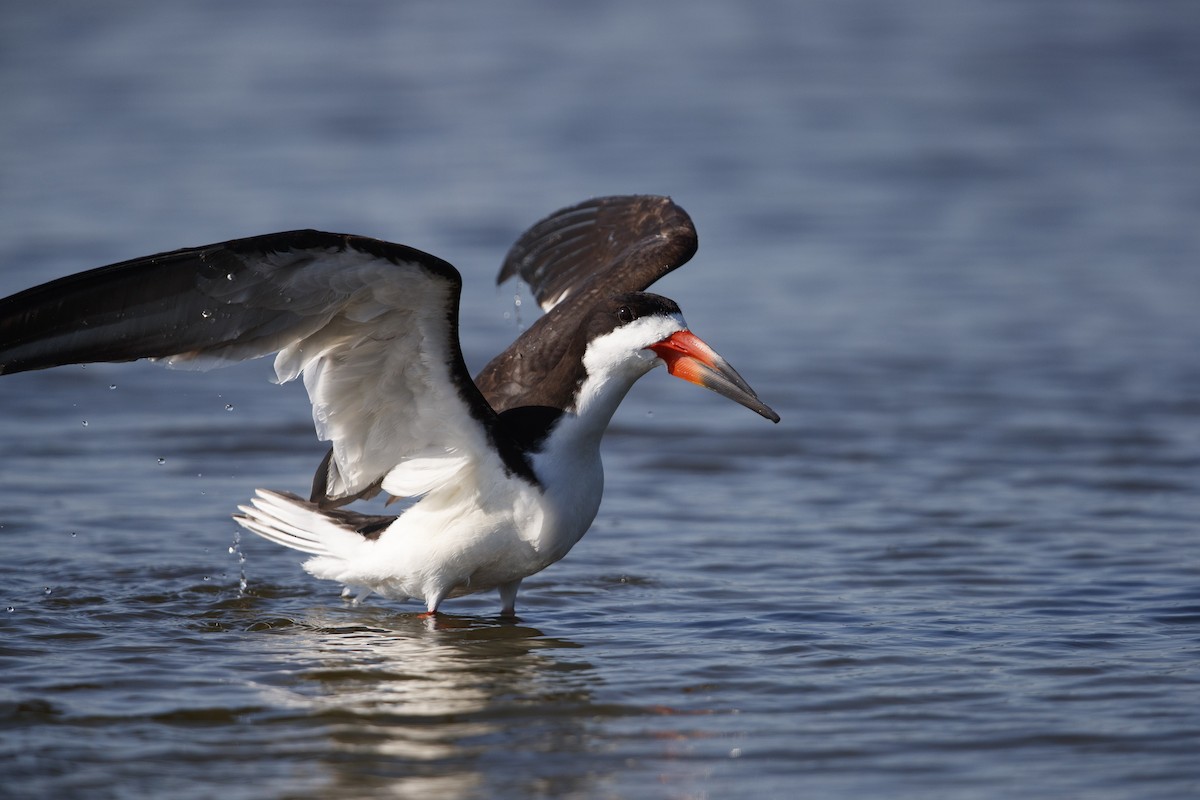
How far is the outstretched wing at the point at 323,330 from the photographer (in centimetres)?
500

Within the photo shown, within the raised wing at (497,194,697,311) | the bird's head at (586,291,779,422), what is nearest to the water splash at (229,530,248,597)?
the raised wing at (497,194,697,311)

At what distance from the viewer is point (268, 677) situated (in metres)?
5.61

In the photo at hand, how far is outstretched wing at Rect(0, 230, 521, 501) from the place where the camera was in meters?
5.00

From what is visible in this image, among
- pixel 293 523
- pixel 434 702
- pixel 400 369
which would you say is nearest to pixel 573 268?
pixel 293 523

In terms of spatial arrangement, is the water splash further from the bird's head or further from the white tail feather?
the bird's head

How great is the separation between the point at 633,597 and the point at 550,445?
1.05m

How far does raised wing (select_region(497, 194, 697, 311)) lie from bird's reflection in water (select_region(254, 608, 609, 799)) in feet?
5.94

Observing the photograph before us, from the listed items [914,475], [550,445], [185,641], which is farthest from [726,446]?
[185,641]

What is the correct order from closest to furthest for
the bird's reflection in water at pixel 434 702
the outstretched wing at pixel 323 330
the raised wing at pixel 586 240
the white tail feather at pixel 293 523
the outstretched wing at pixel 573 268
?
the bird's reflection in water at pixel 434 702 → the outstretched wing at pixel 323 330 → the white tail feather at pixel 293 523 → the outstretched wing at pixel 573 268 → the raised wing at pixel 586 240

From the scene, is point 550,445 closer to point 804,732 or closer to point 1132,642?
point 804,732

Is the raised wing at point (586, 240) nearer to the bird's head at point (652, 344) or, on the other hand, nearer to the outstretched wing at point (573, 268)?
the outstretched wing at point (573, 268)

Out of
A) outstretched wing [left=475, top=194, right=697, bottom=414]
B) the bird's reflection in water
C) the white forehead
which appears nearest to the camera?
the bird's reflection in water

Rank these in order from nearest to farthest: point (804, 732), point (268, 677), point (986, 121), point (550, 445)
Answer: point (804, 732), point (268, 677), point (550, 445), point (986, 121)

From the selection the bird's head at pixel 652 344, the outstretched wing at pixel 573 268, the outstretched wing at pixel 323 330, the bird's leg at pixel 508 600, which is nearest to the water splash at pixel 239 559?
the outstretched wing at pixel 323 330
